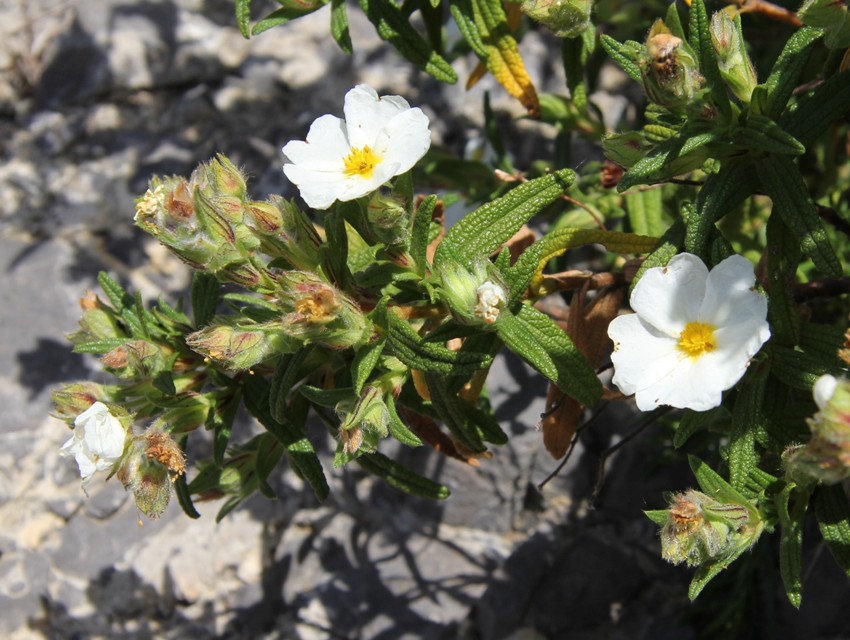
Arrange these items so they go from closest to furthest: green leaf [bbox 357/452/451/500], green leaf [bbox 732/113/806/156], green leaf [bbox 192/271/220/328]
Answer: green leaf [bbox 732/113/806/156], green leaf [bbox 192/271/220/328], green leaf [bbox 357/452/451/500]

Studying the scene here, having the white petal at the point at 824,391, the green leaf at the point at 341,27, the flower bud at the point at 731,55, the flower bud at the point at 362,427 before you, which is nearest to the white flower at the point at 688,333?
the white petal at the point at 824,391

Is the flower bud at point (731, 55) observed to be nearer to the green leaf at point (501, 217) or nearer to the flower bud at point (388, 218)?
the green leaf at point (501, 217)

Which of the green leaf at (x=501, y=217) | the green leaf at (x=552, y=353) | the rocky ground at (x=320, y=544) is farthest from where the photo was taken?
the rocky ground at (x=320, y=544)

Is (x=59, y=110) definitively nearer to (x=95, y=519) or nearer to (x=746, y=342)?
(x=95, y=519)

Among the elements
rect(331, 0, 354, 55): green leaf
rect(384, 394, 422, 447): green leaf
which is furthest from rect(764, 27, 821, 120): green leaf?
rect(331, 0, 354, 55): green leaf

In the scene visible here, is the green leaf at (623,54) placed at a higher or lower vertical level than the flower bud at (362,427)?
Answer: higher

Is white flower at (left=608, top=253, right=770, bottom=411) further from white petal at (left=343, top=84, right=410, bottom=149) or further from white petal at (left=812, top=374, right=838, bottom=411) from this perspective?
white petal at (left=343, top=84, right=410, bottom=149)
